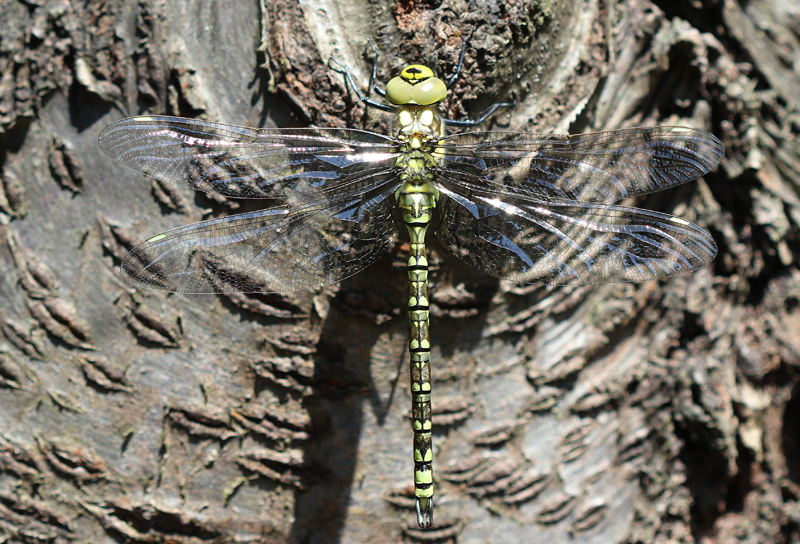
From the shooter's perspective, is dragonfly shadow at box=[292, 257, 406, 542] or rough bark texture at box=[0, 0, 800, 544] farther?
dragonfly shadow at box=[292, 257, 406, 542]

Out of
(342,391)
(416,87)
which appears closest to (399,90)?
(416,87)

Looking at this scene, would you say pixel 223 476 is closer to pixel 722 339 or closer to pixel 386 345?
pixel 386 345

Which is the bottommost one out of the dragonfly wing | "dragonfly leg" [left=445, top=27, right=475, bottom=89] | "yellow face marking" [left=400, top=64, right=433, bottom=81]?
the dragonfly wing

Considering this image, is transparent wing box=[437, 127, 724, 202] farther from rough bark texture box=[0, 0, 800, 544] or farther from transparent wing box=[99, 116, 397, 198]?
transparent wing box=[99, 116, 397, 198]

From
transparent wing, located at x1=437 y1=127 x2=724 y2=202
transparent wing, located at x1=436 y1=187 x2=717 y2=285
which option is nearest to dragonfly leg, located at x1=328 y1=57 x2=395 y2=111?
transparent wing, located at x1=437 y1=127 x2=724 y2=202

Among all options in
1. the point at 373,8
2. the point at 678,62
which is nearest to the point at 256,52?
the point at 373,8

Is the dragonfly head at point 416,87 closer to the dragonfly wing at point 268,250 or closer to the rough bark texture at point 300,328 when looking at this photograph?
the rough bark texture at point 300,328

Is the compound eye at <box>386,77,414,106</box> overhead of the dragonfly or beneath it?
overhead

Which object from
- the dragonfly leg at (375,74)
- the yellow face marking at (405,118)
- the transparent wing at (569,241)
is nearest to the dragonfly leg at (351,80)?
the dragonfly leg at (375,74)
